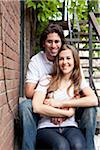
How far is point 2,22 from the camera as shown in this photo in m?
2.35

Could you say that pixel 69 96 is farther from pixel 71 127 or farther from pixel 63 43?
pixel 63 43

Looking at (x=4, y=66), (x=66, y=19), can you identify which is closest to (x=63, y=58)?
(x=4, y=66)

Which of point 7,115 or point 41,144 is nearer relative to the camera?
point 7,115

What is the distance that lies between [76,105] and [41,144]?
43 cm

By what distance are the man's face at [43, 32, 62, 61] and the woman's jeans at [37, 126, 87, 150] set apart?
666mm

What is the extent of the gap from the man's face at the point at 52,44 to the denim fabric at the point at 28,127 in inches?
20.3

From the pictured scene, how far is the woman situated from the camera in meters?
2.75

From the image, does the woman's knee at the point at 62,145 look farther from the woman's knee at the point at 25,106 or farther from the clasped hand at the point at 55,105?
the woman's knee at the point at 25,106

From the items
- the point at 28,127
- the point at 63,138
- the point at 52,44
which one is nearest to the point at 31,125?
the point at 28,127

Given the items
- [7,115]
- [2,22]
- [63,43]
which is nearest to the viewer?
[2,22]

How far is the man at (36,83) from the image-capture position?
284cm

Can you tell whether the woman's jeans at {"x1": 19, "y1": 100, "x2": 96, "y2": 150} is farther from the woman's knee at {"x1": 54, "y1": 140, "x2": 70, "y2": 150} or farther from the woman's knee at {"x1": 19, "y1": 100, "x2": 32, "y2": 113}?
the woman's knee at {"x1": 54, "y1": 140, "x2": 70, "y2": 150}

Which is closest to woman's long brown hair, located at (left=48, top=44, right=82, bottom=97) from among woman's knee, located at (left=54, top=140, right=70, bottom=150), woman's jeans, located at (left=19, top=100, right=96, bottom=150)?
woman's jeans, located at (left=19, top=100, right=96, bottom=150)

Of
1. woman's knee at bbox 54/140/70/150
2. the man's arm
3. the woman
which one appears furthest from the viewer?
the man's arm
